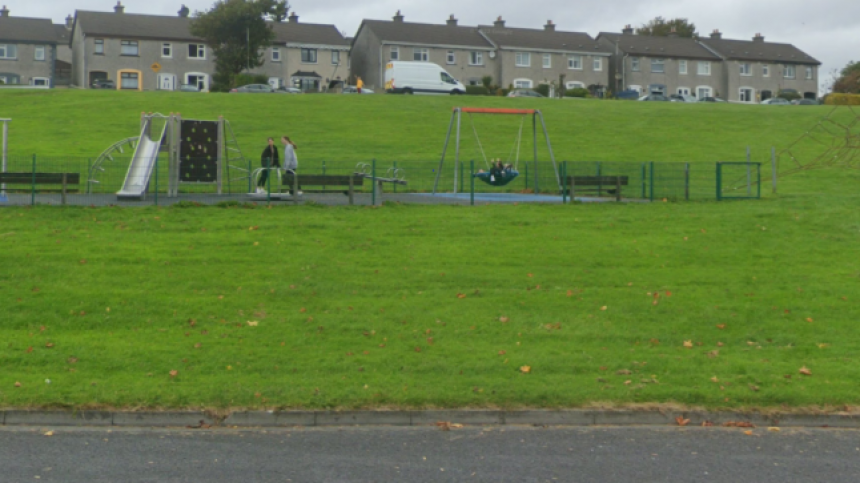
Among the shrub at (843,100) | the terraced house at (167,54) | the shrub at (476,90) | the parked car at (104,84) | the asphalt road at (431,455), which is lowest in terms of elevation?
the asphalt road at (431,455)

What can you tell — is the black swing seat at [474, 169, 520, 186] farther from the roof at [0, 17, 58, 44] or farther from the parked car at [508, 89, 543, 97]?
the roof at [0, 17, 58, 44]

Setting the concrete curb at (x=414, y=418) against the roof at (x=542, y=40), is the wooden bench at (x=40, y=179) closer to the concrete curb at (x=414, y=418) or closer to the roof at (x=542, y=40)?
the concrete curb at (x=414, y=418)

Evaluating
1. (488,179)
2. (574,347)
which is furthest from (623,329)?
(488,179)

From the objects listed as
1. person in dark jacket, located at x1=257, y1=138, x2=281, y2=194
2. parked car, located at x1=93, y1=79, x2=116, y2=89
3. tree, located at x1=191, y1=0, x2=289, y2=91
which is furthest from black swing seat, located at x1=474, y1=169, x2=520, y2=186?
parked car, located at x1=93, y1=79, x2=116, y2=89

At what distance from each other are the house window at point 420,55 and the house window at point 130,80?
81.6 ft

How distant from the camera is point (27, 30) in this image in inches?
3290

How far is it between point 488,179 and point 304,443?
1957cm

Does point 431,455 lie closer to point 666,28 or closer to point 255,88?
point 255,88

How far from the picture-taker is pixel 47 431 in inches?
366

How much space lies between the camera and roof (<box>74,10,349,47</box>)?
78875mm

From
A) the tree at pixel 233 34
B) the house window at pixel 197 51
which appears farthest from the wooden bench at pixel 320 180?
the house window at pixel 197 51

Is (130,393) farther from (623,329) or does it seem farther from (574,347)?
(623,329)

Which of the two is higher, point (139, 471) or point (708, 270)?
point (708, 270)

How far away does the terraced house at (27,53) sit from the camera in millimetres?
81062
